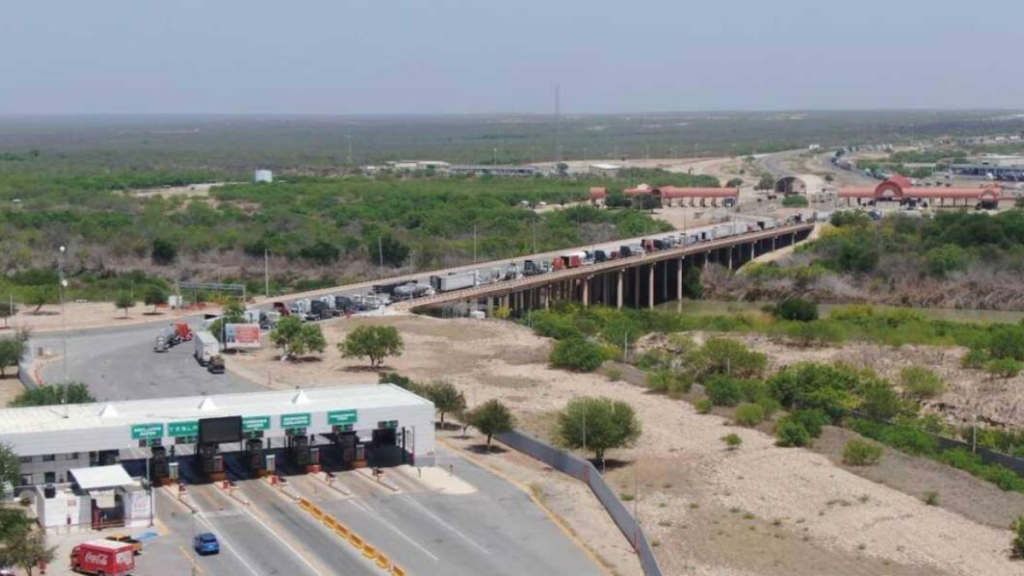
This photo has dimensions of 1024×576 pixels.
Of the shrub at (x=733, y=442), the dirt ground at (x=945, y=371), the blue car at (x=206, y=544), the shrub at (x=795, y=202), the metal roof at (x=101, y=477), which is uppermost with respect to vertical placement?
the metal roof at (x=101, y=477)

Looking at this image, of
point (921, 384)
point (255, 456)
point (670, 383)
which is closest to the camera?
point (255, 456)

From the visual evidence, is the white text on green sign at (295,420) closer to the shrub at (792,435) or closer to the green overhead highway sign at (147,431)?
the green overhead highway sign at (147,431)

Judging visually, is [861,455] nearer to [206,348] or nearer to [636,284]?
[206,348]

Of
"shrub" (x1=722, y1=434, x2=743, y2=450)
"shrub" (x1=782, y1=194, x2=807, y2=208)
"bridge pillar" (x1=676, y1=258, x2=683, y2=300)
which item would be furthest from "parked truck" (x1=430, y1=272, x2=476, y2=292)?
"shrub" (x1=782, y1=194, x2=807, y2=208)

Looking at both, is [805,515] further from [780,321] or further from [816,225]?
[816,225]

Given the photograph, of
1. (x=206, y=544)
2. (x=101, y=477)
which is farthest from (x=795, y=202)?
(x=206, y=544)

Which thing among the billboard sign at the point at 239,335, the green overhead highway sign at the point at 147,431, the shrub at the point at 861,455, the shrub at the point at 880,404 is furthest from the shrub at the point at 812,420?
the billboard sign at the point at 239,335
